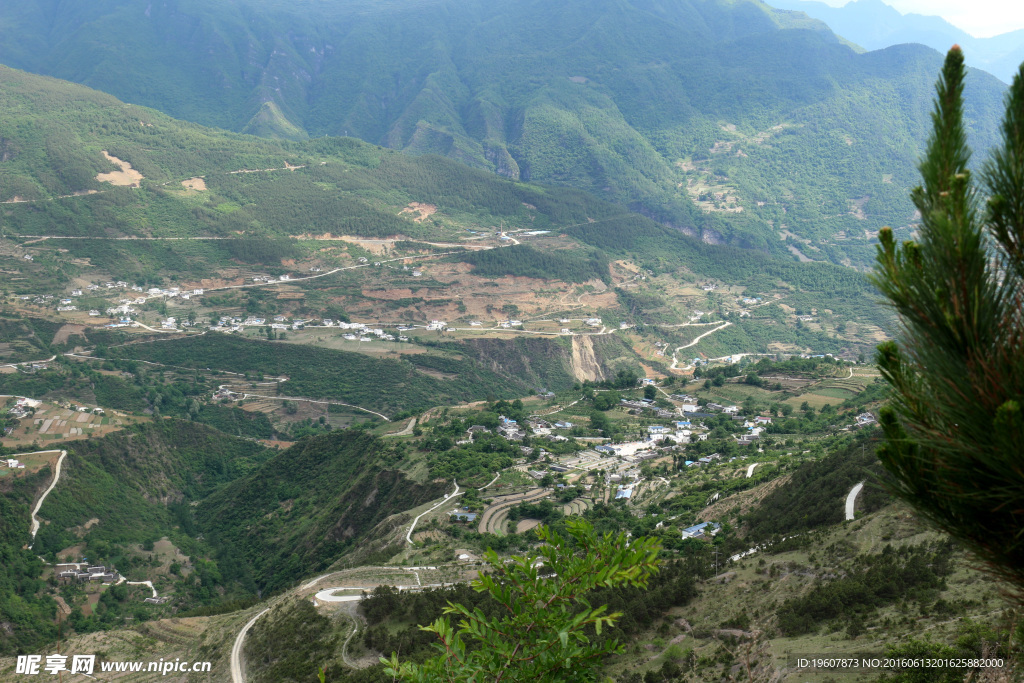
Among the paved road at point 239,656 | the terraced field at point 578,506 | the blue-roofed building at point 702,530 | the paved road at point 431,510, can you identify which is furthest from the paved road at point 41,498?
the blue-roofed building at point 702,530

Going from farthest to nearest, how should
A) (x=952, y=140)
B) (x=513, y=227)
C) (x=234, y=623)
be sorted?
(x=513, y=227) < (x=234, y=623) < (x=952, y=140)

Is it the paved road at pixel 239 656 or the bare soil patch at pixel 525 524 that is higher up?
the bare soil patch at pixel 525 524

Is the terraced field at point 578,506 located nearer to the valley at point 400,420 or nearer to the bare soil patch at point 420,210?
the valley at point 400,420

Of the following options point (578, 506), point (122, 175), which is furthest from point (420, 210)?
point (578, 506)

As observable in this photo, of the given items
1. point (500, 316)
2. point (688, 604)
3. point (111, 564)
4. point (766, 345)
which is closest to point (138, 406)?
point (111, 564)

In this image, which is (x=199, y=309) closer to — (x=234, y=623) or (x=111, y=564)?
(x=111, y=564)

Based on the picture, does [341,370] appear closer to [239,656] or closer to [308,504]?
[308,504]

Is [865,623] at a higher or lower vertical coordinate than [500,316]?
higher
